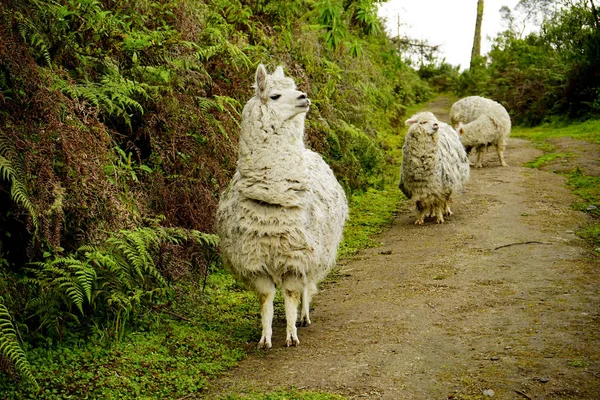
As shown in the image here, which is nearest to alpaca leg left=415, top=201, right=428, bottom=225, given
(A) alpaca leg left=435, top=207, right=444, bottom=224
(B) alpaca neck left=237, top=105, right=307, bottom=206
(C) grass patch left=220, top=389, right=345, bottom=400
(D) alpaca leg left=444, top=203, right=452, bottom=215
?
(A) alpaca leg left=435, top=207, right=444, bottom=224

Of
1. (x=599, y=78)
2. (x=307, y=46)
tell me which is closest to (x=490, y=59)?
(x=599, y=78)

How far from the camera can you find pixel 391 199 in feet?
44.2

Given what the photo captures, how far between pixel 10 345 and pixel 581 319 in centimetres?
472

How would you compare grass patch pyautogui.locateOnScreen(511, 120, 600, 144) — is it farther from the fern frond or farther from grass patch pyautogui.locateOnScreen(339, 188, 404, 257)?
the fern frond

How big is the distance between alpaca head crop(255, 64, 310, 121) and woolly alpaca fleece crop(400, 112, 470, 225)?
17.3 ft

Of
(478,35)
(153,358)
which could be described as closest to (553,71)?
(478,35)

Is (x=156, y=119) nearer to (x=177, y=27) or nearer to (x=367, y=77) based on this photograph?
(x=177, y=27)

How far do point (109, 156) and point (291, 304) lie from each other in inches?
86.6

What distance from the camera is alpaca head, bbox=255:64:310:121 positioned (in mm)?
5809

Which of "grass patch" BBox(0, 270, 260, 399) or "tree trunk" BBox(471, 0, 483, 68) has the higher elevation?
"tree trunk" BBox(471, 0, 483, 68)

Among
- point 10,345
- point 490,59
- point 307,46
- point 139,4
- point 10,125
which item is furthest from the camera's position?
point 490,59

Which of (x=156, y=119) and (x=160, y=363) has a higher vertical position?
(x=156, y=119)

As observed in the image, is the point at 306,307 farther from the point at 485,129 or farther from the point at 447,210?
the point at 485,129

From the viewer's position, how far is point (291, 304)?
595 cm
